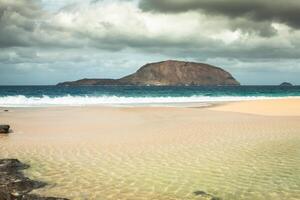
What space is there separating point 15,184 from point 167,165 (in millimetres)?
4395

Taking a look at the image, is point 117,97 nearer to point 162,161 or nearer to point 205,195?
point 162,161

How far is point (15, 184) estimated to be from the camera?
9211mm

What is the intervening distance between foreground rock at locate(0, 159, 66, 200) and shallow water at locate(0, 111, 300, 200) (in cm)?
37

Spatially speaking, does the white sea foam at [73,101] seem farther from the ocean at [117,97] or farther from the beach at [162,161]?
the beach at [162,161]

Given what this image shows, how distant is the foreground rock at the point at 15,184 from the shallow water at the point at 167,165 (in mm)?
367

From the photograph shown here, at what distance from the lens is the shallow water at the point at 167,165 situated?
9.05 m

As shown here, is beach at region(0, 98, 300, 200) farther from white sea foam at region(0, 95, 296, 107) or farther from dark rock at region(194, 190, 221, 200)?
white sea foam at region(0, 95, 296, 107)

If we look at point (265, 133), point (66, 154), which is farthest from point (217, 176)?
point (265, 133)

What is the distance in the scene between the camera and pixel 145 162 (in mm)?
12078

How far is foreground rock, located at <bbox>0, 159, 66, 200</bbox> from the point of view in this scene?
7791 mm

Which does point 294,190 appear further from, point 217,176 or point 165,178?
point 165,178

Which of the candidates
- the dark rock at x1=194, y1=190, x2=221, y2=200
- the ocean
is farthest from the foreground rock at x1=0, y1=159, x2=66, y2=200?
the ocean

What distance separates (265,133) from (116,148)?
7.56m

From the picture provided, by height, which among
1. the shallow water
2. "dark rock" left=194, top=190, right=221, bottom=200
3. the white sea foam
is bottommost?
"dark rock" left=194, top=190, right=221, bottom=200
